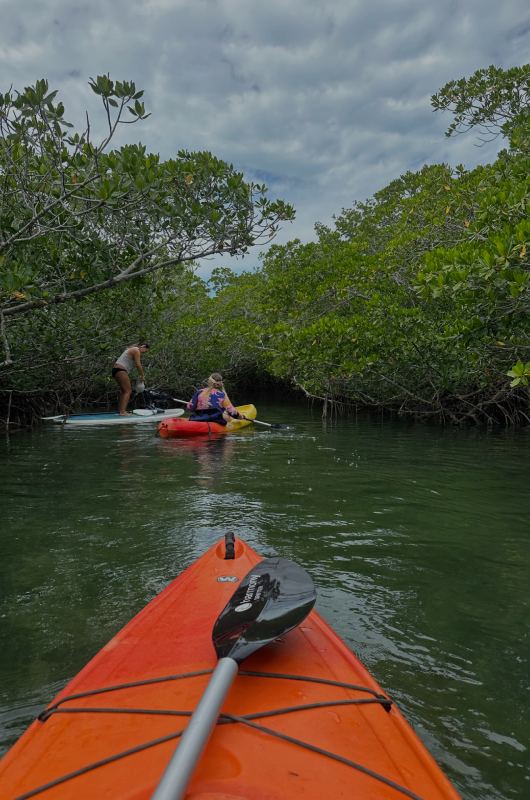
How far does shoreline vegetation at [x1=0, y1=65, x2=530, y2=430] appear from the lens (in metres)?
5.53

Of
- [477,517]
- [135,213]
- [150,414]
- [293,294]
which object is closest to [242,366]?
[293,294]

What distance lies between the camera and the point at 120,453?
336 inches

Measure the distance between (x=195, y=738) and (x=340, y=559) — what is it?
2.68 m

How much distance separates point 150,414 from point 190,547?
29.7ft

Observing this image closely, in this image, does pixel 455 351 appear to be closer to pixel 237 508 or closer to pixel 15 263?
pixel 237 508

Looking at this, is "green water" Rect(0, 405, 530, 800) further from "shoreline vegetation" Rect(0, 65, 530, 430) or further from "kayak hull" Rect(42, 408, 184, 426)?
"kayak hull" Rect(42, 408, 184, 426)

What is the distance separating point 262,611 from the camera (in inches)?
80.7

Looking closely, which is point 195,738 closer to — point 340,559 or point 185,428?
point 340,559

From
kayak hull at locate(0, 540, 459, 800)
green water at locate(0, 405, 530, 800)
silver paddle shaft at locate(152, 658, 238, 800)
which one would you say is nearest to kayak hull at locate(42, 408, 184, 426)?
green water at locate(0, 405, 530, 800)

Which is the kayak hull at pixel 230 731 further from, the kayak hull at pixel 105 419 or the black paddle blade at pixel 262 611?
the kayak hull at pixel 105 419

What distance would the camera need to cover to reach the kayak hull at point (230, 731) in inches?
53.2

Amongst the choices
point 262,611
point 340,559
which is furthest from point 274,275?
point 262,611

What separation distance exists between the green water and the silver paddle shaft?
3.07ft

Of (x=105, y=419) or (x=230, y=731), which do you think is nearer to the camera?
(x=230, y=731)
